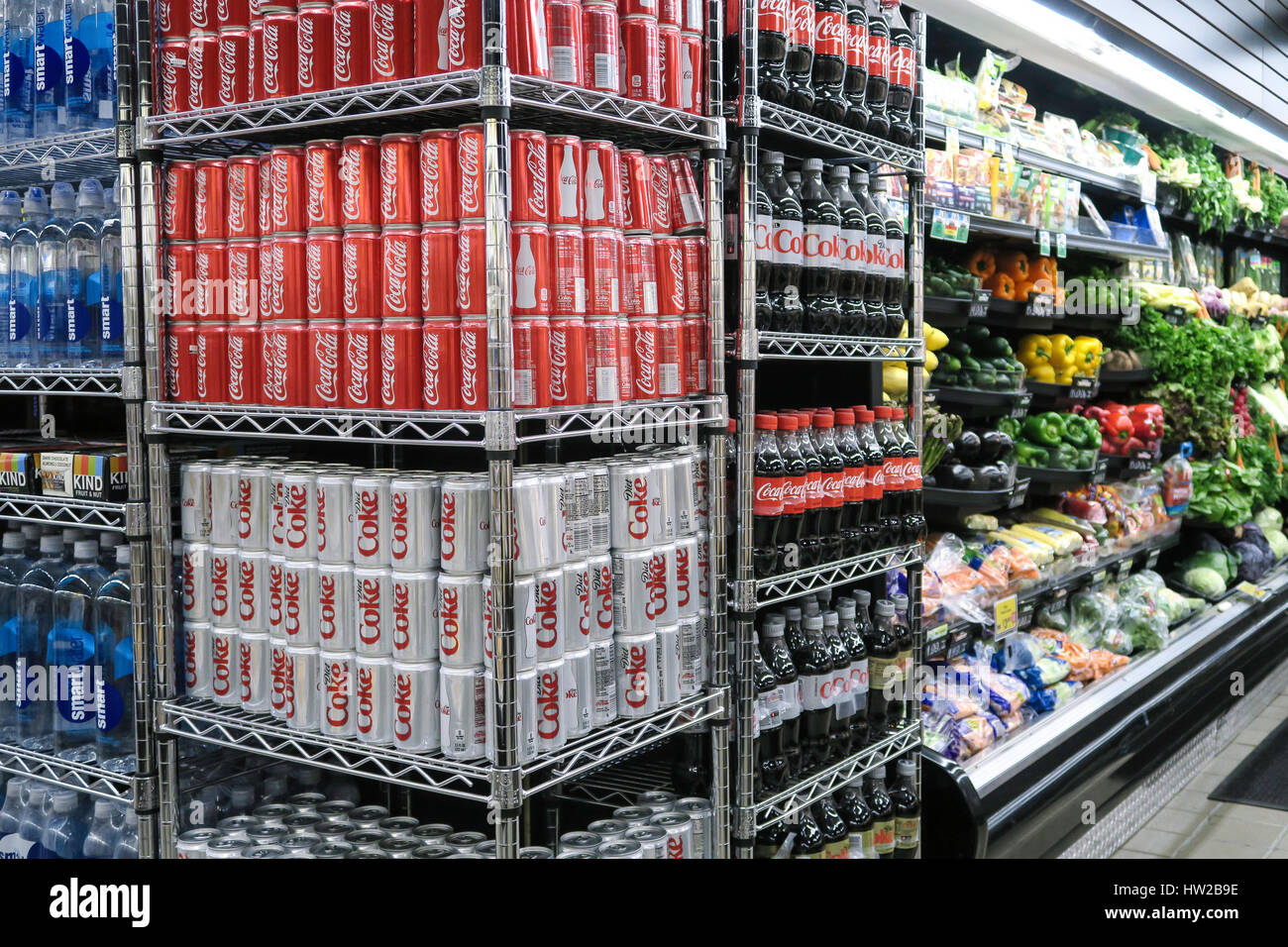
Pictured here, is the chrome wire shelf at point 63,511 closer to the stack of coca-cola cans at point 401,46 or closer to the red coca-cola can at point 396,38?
the stack of coca-cola cans at point 401,46

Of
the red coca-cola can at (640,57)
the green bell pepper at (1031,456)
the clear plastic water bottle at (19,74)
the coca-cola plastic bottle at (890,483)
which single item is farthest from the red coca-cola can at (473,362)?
the green bell pepper at (1031,456)

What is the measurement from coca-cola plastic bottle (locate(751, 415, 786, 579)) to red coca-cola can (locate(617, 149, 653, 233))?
0.56 metres

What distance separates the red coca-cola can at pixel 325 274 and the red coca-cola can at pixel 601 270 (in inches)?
17.9

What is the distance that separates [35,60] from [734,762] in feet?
7.24

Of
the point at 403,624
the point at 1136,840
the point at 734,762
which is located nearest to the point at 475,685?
the point at 403,624

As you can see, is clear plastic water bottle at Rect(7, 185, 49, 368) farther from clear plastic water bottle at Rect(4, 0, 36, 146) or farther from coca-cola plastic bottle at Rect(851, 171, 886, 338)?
coca-cola plastic bottle at Rect(851, 171, 886, 338)

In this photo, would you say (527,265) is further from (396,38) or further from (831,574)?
(831,574)

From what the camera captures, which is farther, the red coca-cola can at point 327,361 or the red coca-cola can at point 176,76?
the red coca-cola can at point 176,76

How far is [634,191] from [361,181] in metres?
0.52

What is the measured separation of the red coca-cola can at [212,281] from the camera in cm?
227

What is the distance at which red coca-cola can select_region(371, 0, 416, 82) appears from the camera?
2010 millimetres

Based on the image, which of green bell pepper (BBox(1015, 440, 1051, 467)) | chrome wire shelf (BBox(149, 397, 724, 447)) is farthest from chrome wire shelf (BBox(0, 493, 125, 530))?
green bell pepper (BBox(1015, 440, 1051, 467))

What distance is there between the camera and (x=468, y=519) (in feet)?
6.50

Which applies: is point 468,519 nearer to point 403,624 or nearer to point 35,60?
point 403,624
